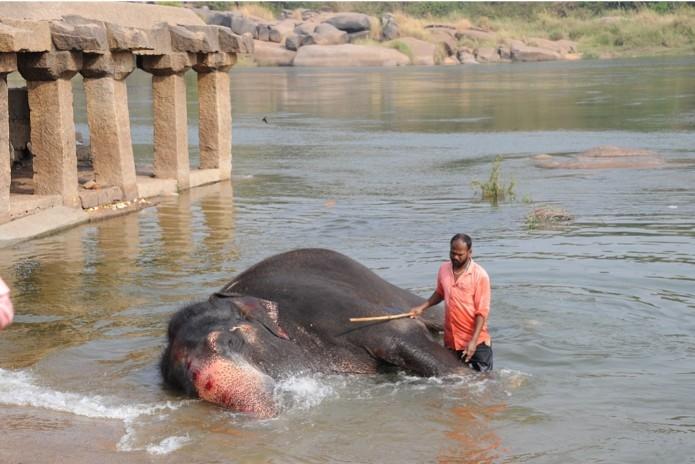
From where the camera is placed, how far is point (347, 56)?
5959 centimetres

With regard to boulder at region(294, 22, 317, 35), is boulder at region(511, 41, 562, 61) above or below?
below

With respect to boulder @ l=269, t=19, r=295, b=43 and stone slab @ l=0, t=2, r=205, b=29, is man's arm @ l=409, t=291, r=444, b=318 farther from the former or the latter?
boulder @ l=269, t=19, r=295, b=43

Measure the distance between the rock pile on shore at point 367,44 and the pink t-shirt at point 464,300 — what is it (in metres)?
51.1

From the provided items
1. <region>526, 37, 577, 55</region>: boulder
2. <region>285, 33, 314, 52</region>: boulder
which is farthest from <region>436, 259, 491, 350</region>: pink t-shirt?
<region>526, 37, 577, 55</region>: boulder

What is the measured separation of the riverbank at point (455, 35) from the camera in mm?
60156

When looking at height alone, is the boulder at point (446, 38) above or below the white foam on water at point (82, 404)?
above

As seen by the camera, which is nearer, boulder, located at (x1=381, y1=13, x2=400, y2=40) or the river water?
the river water

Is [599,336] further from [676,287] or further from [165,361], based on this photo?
[165,361]

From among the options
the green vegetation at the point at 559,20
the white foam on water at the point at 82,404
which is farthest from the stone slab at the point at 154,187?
the green vegetation at the point at 559,20

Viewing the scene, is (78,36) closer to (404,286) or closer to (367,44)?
(404,286)

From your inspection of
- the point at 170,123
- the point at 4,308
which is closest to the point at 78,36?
the point at 170,123

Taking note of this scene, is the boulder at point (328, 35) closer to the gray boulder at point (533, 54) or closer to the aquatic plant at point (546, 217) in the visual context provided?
the gray boulder at point (533, 54)

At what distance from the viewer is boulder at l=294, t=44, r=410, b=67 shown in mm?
59406

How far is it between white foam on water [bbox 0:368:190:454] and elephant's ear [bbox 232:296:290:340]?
69 centimetres
